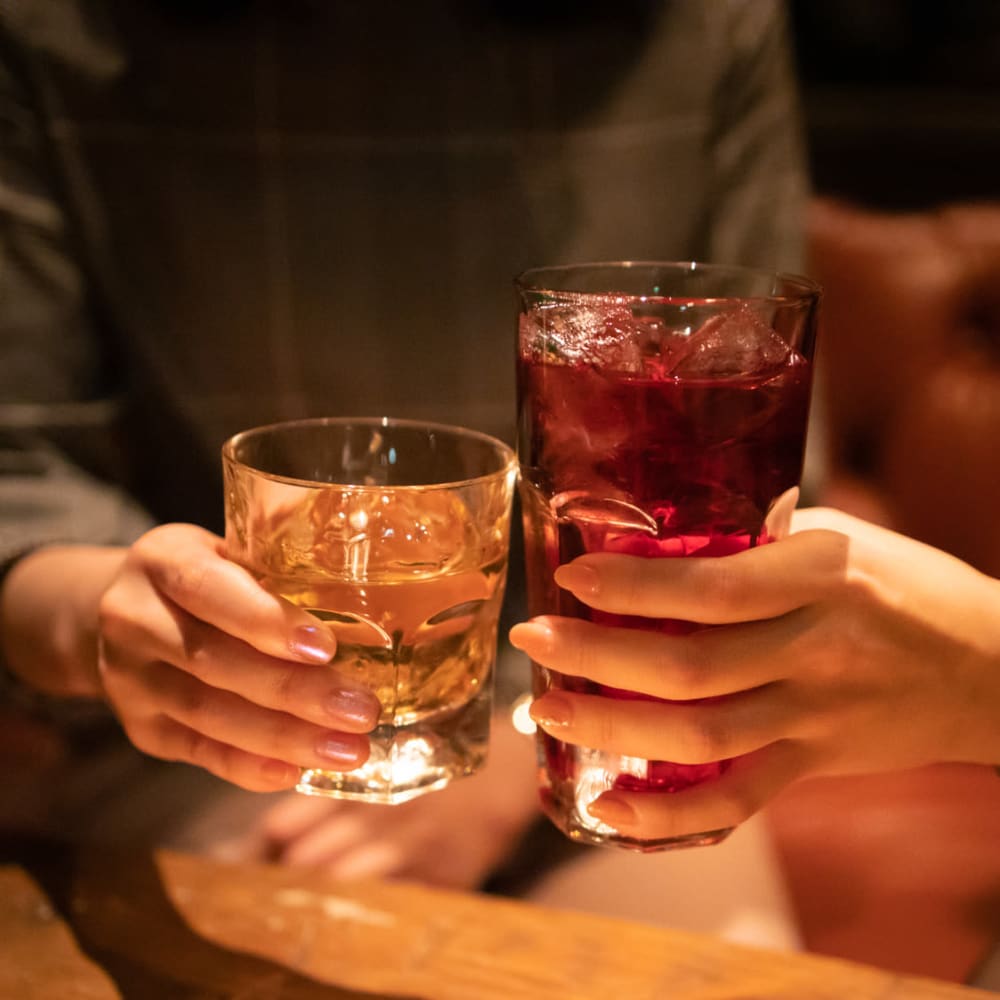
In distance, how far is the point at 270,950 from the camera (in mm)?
701

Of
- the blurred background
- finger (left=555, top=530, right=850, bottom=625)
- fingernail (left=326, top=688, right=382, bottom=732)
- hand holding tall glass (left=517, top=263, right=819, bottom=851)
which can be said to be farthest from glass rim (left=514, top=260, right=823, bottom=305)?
the blurred background

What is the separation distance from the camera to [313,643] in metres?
0.58

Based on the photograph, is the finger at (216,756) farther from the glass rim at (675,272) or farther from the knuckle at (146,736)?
the glass rim at (675,272)

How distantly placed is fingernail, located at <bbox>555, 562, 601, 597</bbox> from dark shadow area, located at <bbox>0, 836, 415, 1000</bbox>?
306 millimetres

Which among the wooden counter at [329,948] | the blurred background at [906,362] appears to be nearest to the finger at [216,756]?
the wooden counter at [329,948]

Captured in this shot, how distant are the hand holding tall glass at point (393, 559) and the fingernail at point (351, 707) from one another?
1.0 inches

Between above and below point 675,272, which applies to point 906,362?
below

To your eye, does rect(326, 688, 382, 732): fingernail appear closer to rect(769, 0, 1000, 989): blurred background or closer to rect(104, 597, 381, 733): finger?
rect(104, 597, 381, 733): finger

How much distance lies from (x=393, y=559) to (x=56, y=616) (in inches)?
19.9

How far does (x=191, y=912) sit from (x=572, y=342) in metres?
0.47

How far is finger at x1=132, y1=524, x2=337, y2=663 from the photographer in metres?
0.58

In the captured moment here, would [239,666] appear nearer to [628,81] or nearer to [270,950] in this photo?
[270,950]

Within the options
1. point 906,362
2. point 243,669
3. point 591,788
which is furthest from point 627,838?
point 906,362

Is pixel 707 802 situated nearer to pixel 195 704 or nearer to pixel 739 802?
pixel 739 802
